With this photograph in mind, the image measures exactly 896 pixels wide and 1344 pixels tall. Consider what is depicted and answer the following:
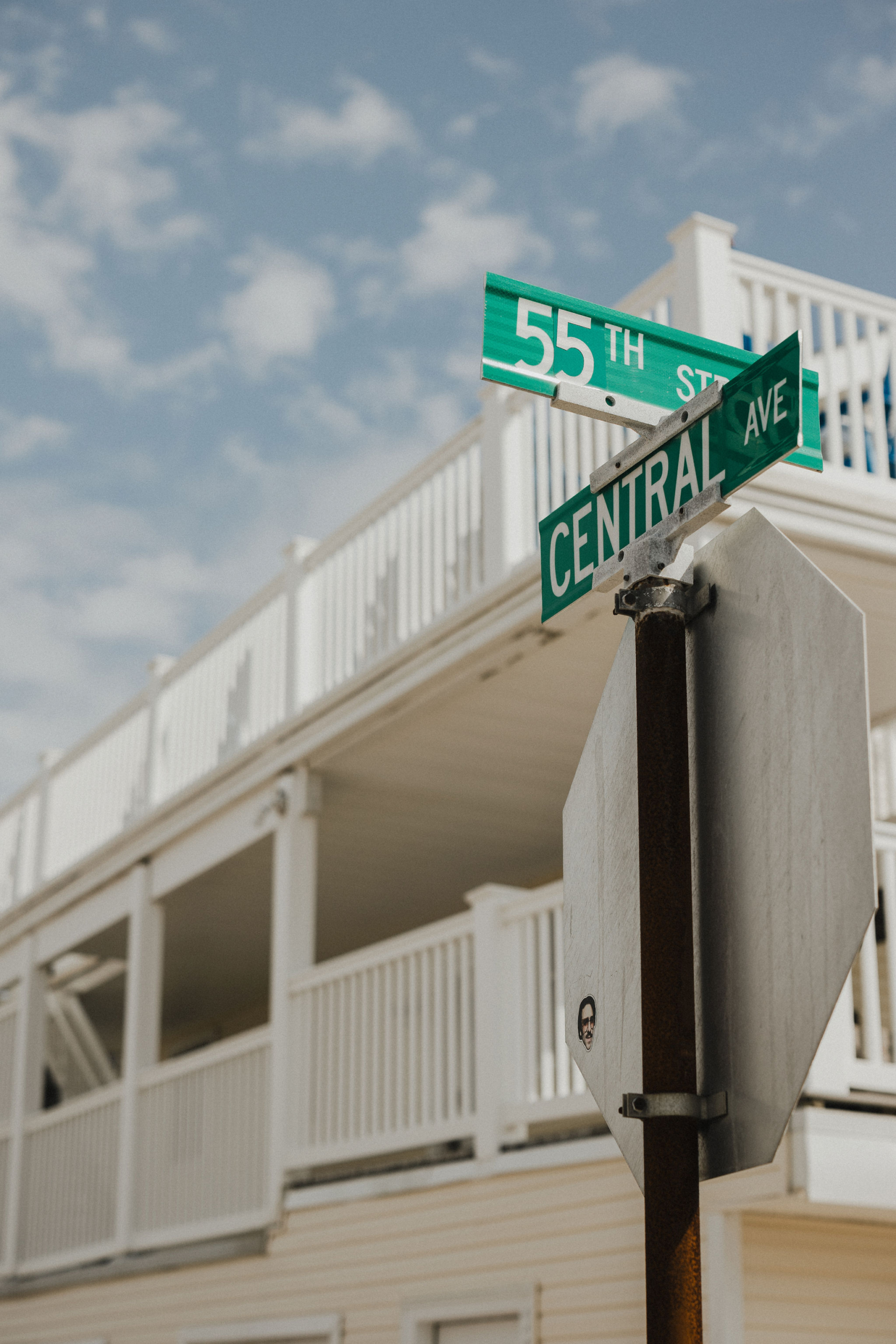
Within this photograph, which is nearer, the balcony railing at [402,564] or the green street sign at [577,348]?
the green street sign at [577,348]

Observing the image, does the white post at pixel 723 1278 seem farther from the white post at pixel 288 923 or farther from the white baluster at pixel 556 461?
the white post at pixel 288 923

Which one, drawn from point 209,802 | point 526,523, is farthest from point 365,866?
point 526,523

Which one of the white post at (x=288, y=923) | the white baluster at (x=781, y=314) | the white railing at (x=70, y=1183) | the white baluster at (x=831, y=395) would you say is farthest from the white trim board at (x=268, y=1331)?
the white baluster at (x=781, y=314)

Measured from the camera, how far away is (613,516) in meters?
3.16

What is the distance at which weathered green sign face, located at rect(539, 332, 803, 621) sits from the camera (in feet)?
9.16

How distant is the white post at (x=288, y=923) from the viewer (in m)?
10.6

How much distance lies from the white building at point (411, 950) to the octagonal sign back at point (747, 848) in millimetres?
4466

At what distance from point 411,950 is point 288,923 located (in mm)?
1863

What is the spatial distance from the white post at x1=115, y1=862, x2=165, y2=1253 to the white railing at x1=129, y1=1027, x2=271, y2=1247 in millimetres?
66

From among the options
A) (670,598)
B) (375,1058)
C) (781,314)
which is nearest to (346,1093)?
(375,1058)

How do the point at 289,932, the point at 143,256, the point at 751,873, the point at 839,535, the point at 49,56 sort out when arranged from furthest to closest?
the point at 143,256 < the point at 49,56 < the point at 289,932 < the point at 839,535 < the point at 751,873

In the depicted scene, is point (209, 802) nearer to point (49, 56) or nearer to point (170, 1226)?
point (170, 1226)

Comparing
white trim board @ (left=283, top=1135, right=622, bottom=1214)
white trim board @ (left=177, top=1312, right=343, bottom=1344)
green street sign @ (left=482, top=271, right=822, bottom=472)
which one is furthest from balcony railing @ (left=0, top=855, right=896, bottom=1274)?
green street sign @ (left=482, top=271, right=822, bottom=472)

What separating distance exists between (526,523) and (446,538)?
0.90 metres
